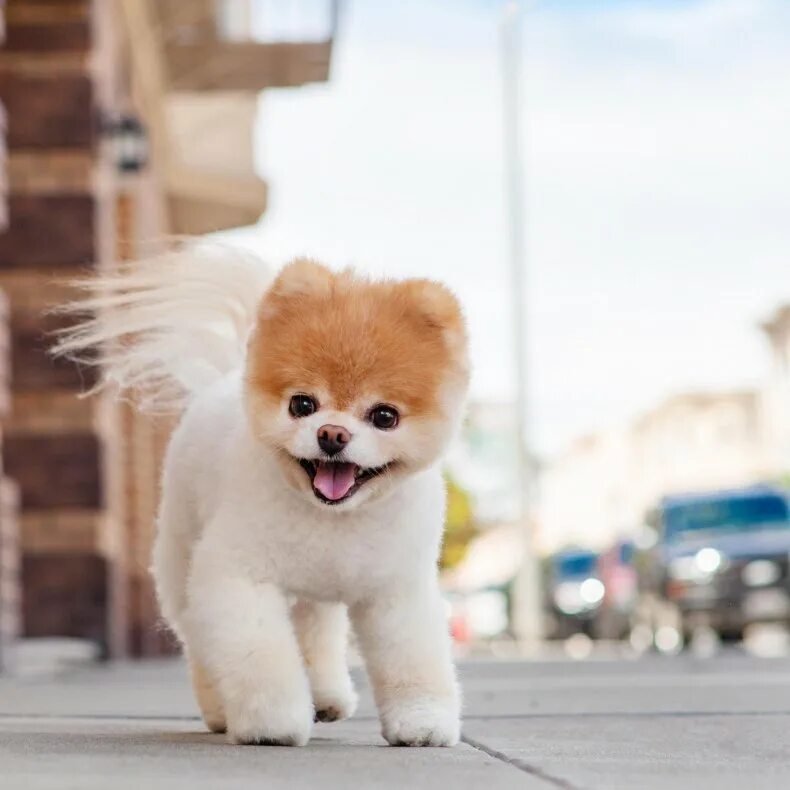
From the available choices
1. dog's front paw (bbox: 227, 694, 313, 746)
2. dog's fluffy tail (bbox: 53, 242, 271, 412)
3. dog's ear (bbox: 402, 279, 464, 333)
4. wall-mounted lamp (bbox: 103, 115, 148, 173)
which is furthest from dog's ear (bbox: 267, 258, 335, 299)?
wall-mounted lamp (bbox: 103, 115, 148, 173)

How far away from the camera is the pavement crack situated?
3.74 m

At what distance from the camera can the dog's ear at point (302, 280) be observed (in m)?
4.54

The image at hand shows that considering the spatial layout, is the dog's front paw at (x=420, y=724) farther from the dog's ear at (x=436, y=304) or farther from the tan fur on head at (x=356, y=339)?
the dog's ear at (x=436, y=304)

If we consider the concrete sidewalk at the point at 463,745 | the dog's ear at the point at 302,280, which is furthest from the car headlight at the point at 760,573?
the dog's ear at the point at 302,280

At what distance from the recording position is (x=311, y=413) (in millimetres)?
4320

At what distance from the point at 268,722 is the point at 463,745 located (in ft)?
2.21

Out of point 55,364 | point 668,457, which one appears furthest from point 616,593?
point 668,457

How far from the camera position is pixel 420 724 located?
469cm

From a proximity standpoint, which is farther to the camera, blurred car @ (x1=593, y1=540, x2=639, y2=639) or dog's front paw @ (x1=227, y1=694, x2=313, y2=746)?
blurred car @ (x1=593, y1=540, x2=639, y2=639)

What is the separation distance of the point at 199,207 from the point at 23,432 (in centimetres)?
857

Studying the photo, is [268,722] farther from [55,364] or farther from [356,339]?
[55,364]

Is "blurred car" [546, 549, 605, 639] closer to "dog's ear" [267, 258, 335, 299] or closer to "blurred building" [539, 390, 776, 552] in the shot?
"dog's ear" [267, 258, 335, 299]

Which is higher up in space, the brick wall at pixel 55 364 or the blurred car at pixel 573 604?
the brick wall at pixel 55 364

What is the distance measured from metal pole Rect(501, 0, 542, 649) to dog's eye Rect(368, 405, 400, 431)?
24473 millimetres
